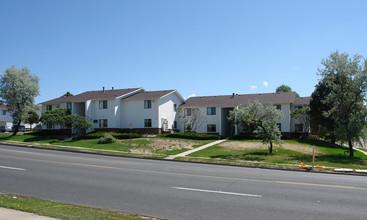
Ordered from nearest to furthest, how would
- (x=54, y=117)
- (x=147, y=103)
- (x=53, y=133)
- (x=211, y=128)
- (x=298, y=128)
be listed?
1. (x=54, y=117)
2. (x=298, y=128)
3. (x=147, y=103)
4. (x=53, y=133)
5. (x=211, y=128)

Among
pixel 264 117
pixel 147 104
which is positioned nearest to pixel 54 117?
pixel 147 104

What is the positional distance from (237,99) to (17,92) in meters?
31.9

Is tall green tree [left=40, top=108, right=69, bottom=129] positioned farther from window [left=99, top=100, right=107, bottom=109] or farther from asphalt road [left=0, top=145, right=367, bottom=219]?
asphalt road [left=0, top=145, right=367, bottom=219]

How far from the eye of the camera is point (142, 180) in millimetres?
11164

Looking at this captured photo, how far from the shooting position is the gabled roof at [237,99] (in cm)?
3946

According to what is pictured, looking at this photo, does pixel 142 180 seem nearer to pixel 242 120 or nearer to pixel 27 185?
pixel 27 185

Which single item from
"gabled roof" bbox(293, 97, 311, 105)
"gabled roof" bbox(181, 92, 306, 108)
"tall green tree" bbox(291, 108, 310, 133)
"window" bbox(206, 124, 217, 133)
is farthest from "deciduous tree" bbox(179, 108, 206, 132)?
"gabled roof" bbox(293, 97, 311, 105)

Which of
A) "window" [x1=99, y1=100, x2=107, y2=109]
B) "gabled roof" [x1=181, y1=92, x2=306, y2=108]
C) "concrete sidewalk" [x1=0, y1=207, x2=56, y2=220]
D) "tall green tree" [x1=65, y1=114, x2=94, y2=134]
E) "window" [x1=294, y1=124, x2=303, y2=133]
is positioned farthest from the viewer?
"window" [x1=99, y1=100, x2=107, y2=109]

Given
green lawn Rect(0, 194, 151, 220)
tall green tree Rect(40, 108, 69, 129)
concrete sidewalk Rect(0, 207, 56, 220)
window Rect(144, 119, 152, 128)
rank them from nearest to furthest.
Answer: concrete sidewalk Rect(0, 207, 56, 220)
green lawn Rect(0, 194, 151, 220)
tall green tree Rect(40, 108, 69, 129)
window Rect(144, 119, 152, 128)

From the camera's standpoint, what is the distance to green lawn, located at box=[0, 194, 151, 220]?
616 centimetres

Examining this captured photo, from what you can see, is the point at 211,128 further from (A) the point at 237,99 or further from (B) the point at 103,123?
(B) the point at 103,123

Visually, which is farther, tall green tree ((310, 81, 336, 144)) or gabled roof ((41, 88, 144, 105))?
gabled roof ((41, 88, 144, 105))

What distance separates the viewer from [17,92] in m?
40.4

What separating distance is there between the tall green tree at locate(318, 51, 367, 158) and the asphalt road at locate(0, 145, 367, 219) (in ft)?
42.8
